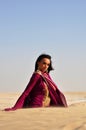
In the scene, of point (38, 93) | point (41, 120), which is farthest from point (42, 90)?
point (41, 120)

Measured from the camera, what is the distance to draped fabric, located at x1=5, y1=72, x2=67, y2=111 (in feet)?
28.6

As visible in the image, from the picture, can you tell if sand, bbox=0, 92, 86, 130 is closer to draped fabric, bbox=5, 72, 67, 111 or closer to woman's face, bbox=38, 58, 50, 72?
draped fabric, bbox=5, 72, 67, 111

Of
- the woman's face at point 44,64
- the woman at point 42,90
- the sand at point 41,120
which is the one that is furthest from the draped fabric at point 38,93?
the sand at point 41,120

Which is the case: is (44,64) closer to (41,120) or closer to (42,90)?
(42,90)

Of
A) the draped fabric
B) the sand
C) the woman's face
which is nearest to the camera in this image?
the sand

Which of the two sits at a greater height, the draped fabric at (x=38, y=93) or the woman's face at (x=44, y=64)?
the woman's face at (x=44, y=64)

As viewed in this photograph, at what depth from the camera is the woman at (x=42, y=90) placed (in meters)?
8.77

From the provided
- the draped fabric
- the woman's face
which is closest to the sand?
the draped fabric

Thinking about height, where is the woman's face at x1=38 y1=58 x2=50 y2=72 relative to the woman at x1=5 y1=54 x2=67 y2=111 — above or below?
above

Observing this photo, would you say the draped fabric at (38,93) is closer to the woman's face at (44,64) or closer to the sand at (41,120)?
the woman's face at (44,64)

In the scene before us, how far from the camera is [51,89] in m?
9.09

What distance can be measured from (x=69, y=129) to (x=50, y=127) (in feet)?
1.00

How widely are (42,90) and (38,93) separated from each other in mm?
124

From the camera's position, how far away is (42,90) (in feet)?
29.3
